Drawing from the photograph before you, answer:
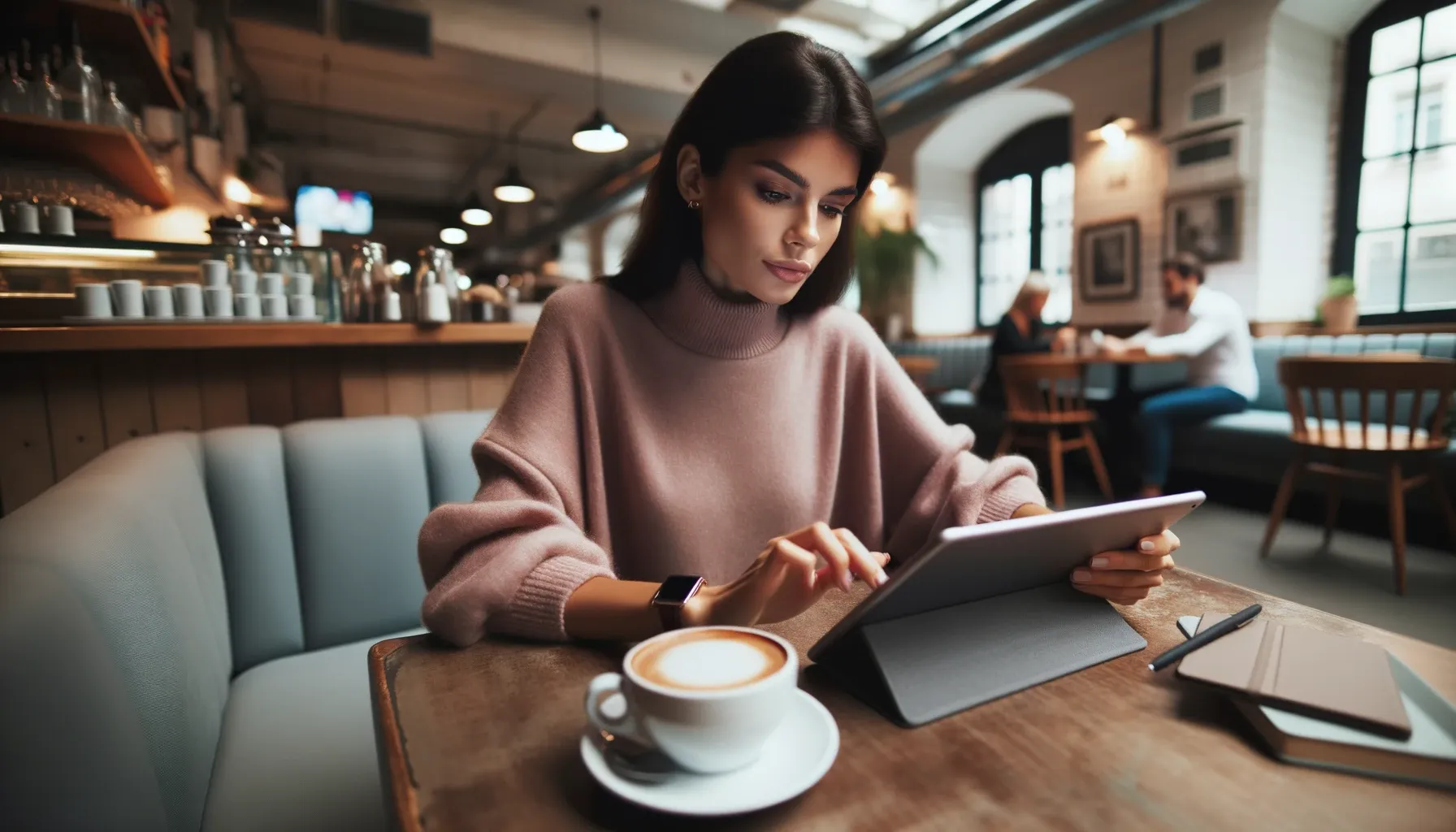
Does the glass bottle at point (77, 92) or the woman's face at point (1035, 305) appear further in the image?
the woman's face at point (1035, 305)

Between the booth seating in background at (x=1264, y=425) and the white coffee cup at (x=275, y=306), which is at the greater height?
the white coffee cup at (x=275, y=306)

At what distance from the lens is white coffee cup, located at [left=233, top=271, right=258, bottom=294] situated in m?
1.94

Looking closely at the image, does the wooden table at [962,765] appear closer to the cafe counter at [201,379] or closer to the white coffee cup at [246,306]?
the cafe counter at [201,379]

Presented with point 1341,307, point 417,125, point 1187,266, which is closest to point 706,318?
point 1187,266

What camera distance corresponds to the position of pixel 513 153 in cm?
995

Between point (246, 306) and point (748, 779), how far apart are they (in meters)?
1.98

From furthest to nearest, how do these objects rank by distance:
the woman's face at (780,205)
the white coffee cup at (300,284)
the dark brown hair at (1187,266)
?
the dark brown hair at (1187,266), the white coffee cup at (300,284), the woman's face at (780,205)

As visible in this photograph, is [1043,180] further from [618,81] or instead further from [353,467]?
[353,467]

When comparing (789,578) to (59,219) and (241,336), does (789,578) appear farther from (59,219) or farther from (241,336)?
(59,219)

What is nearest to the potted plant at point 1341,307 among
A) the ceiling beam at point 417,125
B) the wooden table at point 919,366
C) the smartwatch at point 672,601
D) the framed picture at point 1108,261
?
the framed picture at point 1108,261

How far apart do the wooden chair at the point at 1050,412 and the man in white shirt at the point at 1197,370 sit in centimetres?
29

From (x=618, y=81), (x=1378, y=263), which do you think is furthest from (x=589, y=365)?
(x=618, y=81)

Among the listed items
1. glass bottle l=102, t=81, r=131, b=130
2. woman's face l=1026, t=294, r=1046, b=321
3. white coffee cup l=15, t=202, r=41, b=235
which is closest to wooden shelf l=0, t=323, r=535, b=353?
white coffee cup l=15, t=202, r=41, b=235

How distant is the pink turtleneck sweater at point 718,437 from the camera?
938mm
